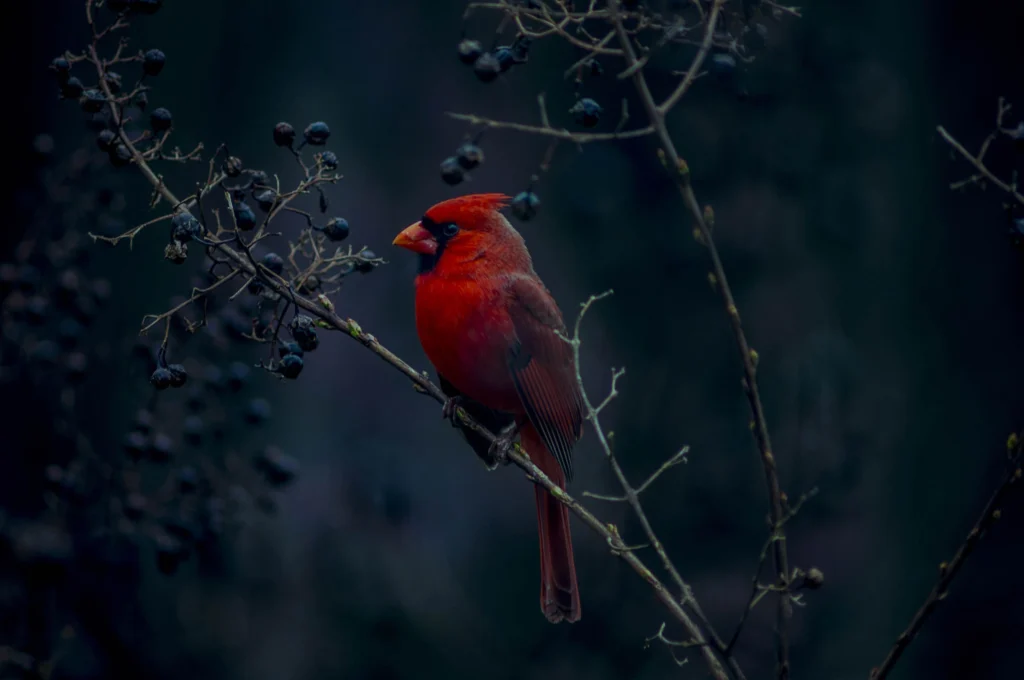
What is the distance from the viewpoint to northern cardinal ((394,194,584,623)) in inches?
59.2

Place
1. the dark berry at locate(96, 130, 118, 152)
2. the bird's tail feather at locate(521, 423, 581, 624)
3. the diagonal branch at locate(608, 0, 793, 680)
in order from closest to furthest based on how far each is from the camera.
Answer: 1. the diagonal branch at locate(608, 0, 793, 680)
2. the dark berry at locate(96, 130, 118, 152)
3. the bird's tail feather at locate(521, 423, 581, 624)

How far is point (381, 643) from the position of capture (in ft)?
8.11

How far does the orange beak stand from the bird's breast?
0.19 ft

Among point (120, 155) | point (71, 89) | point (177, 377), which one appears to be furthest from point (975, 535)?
point (71, 89)

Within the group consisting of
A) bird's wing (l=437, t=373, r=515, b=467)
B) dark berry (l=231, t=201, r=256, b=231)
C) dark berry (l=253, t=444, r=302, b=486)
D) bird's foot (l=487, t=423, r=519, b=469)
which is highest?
dark berry (l=231, t=201, r=256, b=231)

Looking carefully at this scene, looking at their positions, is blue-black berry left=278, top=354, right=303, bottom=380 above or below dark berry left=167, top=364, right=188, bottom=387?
above

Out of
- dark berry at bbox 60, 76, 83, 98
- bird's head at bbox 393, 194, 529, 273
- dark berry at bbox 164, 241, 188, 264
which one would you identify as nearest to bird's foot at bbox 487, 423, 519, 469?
bird's head at bbox 393, 194, 529, 273

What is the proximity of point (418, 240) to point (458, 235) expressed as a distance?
0.08m

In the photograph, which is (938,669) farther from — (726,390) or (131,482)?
(131,482)

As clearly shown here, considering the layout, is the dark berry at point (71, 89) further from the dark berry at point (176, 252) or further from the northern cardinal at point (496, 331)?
the northern cardinal at point (496, 331)

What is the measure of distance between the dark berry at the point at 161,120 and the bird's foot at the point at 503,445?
1.94 ft

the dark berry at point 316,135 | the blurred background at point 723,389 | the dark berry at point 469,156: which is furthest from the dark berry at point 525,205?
the blurred background at point 723,389

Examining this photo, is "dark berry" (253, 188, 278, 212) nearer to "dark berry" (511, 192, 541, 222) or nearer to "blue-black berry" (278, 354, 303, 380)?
"blue-black berry" (278, 354, 303, 380)

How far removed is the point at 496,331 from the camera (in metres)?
1.56
